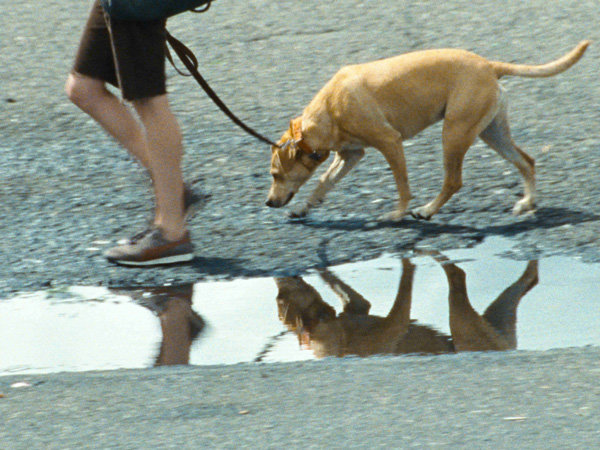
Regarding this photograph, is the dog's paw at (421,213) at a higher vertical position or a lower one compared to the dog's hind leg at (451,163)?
lower

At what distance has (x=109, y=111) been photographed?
16.8 ft

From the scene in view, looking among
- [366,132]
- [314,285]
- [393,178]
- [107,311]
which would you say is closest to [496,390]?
[314,285]

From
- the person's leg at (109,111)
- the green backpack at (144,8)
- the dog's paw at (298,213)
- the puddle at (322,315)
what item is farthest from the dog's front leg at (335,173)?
the green backpack at (144,8)

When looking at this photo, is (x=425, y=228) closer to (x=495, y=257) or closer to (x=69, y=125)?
(x=495, y=257)

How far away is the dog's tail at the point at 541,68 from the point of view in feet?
17.7

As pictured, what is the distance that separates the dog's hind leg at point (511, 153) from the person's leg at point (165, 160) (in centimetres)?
171

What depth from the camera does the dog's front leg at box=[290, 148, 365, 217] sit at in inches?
226

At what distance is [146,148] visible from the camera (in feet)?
16.9

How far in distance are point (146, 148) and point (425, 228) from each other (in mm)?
1454

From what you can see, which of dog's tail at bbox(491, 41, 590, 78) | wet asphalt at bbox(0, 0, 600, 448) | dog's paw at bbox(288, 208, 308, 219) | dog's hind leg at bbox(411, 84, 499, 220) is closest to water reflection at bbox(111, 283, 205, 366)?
wet asphalt at bbox(0, 0, 600, 448)

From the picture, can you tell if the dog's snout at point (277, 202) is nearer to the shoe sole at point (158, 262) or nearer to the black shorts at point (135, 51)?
the shoe sole at point (158, 262)

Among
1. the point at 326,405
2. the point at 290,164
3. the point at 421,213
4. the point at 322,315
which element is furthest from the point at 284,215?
the point at 326,405

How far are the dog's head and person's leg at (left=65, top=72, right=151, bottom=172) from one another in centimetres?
79

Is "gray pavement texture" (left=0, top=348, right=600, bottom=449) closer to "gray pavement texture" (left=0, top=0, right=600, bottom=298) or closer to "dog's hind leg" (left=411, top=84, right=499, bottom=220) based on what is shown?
"gray pavement texture" (left=0, top=0, right=600, bottom=298)
